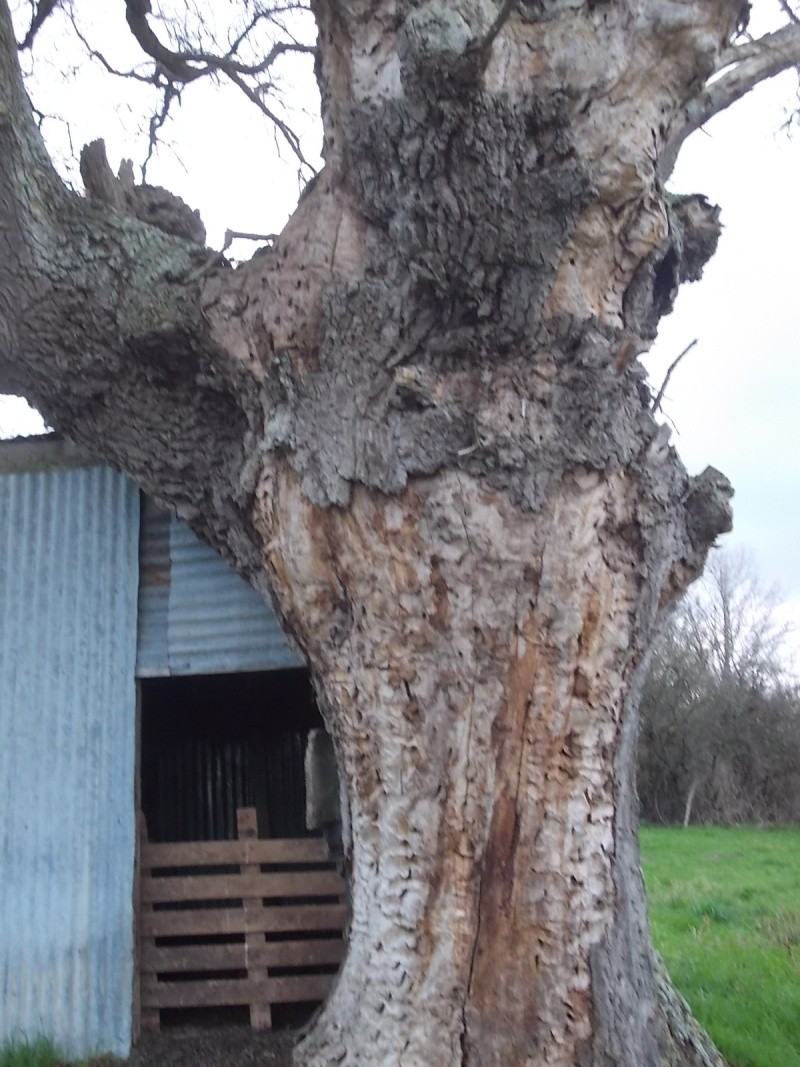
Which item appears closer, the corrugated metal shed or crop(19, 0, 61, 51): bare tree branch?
the corrugated metal shed

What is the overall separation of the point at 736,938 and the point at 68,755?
5.53m

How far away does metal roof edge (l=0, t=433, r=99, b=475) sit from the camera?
550 cm

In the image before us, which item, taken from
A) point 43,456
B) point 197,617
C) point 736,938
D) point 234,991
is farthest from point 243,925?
point 736,938

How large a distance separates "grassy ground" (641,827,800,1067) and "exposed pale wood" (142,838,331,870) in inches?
92.9

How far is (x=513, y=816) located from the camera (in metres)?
3.43

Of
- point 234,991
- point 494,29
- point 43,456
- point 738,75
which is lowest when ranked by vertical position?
point 234,991

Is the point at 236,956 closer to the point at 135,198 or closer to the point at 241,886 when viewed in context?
the point at 241,886

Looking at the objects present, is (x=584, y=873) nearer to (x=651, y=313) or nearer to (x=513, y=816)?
(x=513, y=816)

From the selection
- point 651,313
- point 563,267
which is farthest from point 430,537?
point 651,313

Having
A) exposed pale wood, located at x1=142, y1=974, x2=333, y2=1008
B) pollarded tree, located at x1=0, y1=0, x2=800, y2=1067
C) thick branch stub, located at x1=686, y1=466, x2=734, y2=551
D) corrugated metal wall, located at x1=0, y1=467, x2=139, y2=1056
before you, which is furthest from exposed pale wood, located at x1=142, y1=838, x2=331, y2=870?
thick branch stub, located at x1=686, y1=466, x2=734, y2=551

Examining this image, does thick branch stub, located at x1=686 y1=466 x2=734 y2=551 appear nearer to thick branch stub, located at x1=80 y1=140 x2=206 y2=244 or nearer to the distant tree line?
thick branch stub, located at x1=80 y1=140 x2=206 y2=244

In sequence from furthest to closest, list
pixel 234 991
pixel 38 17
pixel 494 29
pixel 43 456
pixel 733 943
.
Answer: pixel 733 943 < pixel 38 17 < pixel 43 456 < pixel 234 991 < pixel 494 29

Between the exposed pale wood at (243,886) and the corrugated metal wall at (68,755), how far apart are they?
207 mm

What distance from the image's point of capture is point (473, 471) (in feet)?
11.6
